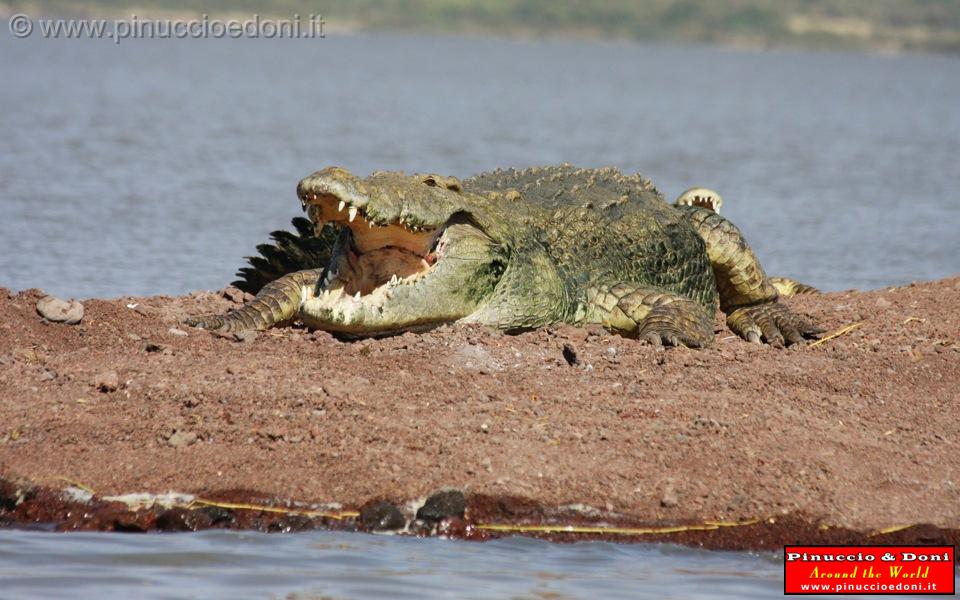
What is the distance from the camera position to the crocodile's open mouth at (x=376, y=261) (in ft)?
23.7

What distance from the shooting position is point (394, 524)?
531 centimetres

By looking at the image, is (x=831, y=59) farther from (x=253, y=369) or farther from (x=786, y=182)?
(x=253, y=369)

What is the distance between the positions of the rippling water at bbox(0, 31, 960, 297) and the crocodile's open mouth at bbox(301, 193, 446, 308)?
3.56m

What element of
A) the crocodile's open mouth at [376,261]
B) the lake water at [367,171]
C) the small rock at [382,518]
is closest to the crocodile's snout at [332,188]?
the crocodile's open mouth at [376,261]

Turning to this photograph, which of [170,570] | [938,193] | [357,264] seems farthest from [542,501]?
[938,193]

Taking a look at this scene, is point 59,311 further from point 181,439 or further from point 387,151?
point 387,151

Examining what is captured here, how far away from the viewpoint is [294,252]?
8.36m

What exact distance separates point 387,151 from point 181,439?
1799 cm

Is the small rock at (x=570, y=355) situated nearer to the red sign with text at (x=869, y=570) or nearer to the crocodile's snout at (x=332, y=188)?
the crocodile's snout at (x=332, y=188)

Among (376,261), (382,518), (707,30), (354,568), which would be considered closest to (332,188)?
(376,261)

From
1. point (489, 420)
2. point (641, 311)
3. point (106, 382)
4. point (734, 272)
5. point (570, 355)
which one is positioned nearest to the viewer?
point (489, 420)

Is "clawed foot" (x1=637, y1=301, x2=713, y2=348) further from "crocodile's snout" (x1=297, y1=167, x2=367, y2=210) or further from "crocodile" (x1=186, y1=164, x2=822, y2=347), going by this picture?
"crocodile's snout" (x1=297, y1=167, x2=367, y2=210)

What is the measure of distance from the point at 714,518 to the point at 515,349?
74.7 inches

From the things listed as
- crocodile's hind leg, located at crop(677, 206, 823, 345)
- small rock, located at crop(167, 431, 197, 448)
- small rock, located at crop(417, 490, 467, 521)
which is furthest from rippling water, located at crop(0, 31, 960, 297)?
small rock, located at crop(417, 490, 467, 521)
